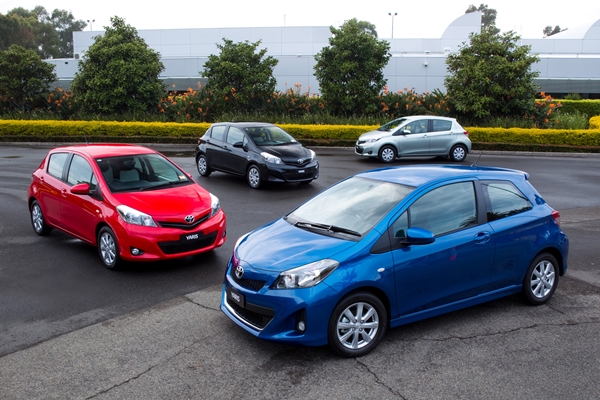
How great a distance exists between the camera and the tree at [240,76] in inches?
1069

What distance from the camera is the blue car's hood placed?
5.00 metres

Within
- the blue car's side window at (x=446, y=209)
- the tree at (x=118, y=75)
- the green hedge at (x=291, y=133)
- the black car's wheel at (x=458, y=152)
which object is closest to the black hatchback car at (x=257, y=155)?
the black car's wheel at (x=458, y=152)

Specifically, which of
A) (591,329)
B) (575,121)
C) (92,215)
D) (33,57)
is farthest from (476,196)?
(33,57)

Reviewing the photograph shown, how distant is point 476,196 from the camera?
589cm

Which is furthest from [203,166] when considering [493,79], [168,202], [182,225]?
[493,79]

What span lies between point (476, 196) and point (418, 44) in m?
51.9

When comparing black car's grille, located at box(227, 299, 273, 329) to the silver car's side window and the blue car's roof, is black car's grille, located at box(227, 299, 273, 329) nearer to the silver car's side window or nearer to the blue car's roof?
the blue car's roof

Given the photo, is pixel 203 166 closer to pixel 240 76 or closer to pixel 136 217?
pixel 136 217

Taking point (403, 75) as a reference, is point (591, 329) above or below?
below

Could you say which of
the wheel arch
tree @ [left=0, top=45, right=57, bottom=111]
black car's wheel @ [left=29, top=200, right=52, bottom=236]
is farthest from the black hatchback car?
tree @ [left=0, top=45, right=57, bottom=111]

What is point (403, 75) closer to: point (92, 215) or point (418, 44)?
point (418, 44)

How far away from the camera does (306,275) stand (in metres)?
4.86

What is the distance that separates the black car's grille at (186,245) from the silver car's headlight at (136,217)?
324mm

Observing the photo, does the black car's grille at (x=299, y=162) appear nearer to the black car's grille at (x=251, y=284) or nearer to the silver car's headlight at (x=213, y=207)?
the silver car's headlight at (x=213, y=207)
